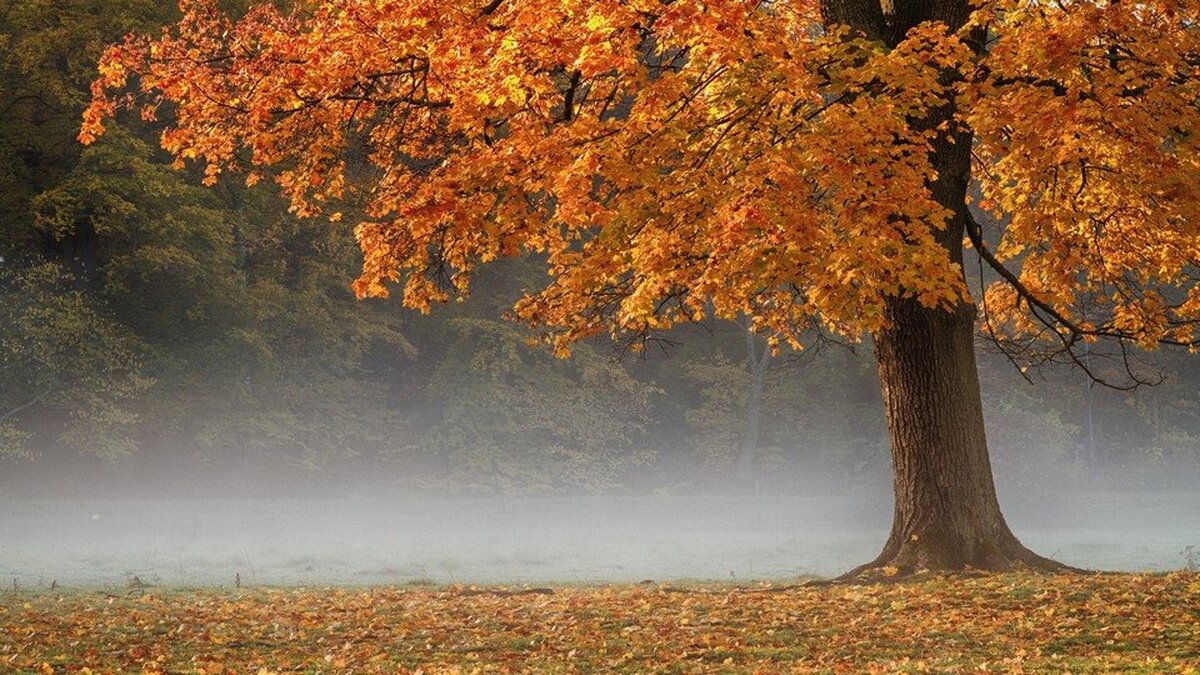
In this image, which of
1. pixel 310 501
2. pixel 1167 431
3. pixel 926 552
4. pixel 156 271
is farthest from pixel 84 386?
pixel 1167 431

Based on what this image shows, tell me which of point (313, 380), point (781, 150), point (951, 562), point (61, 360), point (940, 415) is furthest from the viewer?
point (313, 380)

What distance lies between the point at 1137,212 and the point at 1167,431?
3918cm

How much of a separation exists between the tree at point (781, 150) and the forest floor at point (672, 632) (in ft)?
7.57

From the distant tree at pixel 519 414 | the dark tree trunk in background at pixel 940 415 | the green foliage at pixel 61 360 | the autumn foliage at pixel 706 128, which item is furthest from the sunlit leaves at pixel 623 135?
the distant tree at pixel 519 414

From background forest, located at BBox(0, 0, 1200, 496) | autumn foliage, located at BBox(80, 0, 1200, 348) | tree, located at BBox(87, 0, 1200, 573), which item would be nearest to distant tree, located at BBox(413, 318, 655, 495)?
background forest, located at BBox(0, 0, 1200, 496)

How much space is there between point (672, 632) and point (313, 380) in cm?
3009

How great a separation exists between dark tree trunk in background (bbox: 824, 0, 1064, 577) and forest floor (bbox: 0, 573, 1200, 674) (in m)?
0.87

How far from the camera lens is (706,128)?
38.3 feet

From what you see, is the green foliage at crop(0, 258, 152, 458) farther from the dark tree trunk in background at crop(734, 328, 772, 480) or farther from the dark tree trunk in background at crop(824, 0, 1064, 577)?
the dark tree trunk in background at crop(734, 328, 772, 480)

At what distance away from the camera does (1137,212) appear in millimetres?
13602

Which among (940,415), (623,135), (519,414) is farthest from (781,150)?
(519,414)

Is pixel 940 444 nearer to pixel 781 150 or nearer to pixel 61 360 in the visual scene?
pixel 781 150

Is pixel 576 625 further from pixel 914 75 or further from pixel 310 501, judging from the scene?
pixel 310 501

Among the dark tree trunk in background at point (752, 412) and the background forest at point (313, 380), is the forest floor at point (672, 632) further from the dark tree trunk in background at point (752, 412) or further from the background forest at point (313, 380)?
the dark tree trunk in background at point (752, 412)
